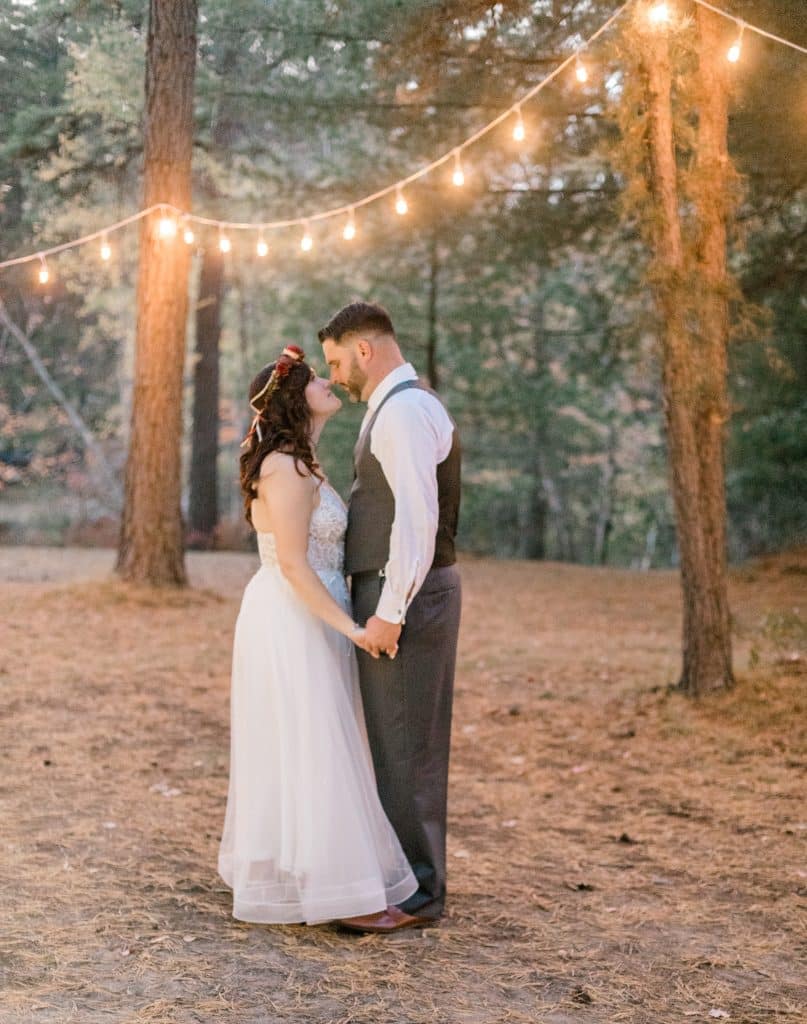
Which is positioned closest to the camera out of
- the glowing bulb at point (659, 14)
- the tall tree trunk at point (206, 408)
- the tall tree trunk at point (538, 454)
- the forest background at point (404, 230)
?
the glowing bulb at point (659, 14)

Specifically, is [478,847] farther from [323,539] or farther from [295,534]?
[295,534]

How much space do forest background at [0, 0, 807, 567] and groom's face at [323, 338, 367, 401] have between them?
Result: 3.25 meters

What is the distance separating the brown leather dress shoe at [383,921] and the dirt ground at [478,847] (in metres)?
0.04

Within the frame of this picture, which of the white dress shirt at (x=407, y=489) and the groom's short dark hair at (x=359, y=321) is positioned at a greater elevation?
the groom's short dark hair at (x=359, y=321)

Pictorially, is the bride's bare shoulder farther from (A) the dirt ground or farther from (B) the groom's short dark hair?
(A) the dirt ground

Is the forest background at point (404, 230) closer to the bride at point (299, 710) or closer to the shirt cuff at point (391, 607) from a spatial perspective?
the bride at point (299, 710)

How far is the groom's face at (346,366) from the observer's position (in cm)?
328

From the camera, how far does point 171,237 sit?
928cm

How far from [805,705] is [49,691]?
3993mm

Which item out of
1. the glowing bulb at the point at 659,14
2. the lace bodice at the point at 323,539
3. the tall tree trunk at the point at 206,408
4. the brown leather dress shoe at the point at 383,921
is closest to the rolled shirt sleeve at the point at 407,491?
the lace bodice at the point at 323,539

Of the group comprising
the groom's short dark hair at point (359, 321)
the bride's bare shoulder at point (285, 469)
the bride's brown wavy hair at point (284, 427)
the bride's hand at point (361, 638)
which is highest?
the groom's short dark hair at point (359, 321)

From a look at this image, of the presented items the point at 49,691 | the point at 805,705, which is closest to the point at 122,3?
the point at 49,691

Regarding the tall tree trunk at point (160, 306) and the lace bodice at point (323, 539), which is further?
the tall tree trunk at point (160, 306)

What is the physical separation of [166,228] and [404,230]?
4.68 meters
